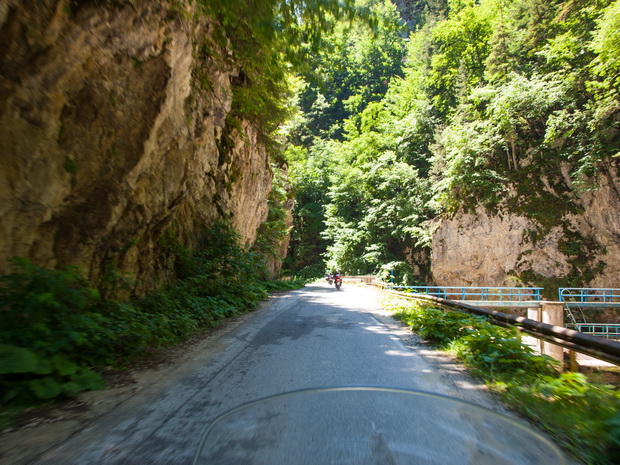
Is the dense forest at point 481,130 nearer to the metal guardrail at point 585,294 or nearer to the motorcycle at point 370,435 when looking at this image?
the metal guardrail at point 585,294

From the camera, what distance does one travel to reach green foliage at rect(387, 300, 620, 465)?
2723 mm

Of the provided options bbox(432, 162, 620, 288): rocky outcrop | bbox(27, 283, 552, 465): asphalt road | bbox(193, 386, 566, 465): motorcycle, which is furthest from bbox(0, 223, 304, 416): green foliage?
bbox(432, 162, 620, 288): rocky outcrop

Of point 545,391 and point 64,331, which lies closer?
point 545,391

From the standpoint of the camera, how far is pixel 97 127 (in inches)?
237

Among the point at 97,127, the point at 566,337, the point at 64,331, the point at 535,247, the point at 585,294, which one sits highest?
the point at 535,247

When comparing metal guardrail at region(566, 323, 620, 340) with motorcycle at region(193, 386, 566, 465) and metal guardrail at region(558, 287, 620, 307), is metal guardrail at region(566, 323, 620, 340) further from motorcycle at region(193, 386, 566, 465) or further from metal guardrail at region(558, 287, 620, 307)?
motorcycle at region(193, 386, 566, 465)

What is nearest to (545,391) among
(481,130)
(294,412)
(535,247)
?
(294,412)

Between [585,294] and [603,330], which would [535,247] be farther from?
[603,330]

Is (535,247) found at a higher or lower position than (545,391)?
higher

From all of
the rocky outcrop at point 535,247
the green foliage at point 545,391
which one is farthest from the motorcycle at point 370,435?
the rocky outcrop at point 535,247

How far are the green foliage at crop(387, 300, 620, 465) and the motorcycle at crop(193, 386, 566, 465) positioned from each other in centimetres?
43

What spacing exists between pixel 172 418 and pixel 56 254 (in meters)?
4.12

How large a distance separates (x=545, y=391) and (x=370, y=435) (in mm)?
2155

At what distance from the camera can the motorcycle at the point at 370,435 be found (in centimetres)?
229
